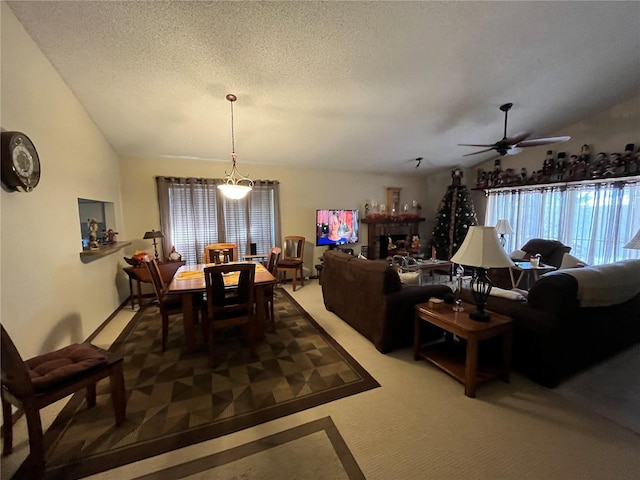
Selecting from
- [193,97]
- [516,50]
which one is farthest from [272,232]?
[516,50]

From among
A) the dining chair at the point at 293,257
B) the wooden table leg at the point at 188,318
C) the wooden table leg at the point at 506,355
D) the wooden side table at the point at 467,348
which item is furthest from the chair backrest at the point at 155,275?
the wooden table leg at the point at 506,355

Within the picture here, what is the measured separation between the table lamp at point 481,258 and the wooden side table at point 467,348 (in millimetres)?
114

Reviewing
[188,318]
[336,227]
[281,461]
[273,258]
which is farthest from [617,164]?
[188,318]

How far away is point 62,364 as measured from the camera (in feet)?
5.38

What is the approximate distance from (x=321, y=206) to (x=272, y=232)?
1.29 metres

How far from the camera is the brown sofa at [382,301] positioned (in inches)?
101

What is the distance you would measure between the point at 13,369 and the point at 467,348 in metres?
2.81

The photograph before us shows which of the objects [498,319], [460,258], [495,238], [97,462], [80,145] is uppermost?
[80,145]

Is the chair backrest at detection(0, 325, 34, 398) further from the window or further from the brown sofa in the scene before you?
the window

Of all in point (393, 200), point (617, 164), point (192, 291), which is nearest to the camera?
point (192, 291)

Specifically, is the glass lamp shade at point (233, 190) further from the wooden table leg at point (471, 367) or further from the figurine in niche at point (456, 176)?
the figurine in niche at point (456, 176)

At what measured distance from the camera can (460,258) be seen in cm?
212

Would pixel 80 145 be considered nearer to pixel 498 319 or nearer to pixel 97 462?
pixel 97 462

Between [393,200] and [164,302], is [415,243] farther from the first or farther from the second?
[164,302]
